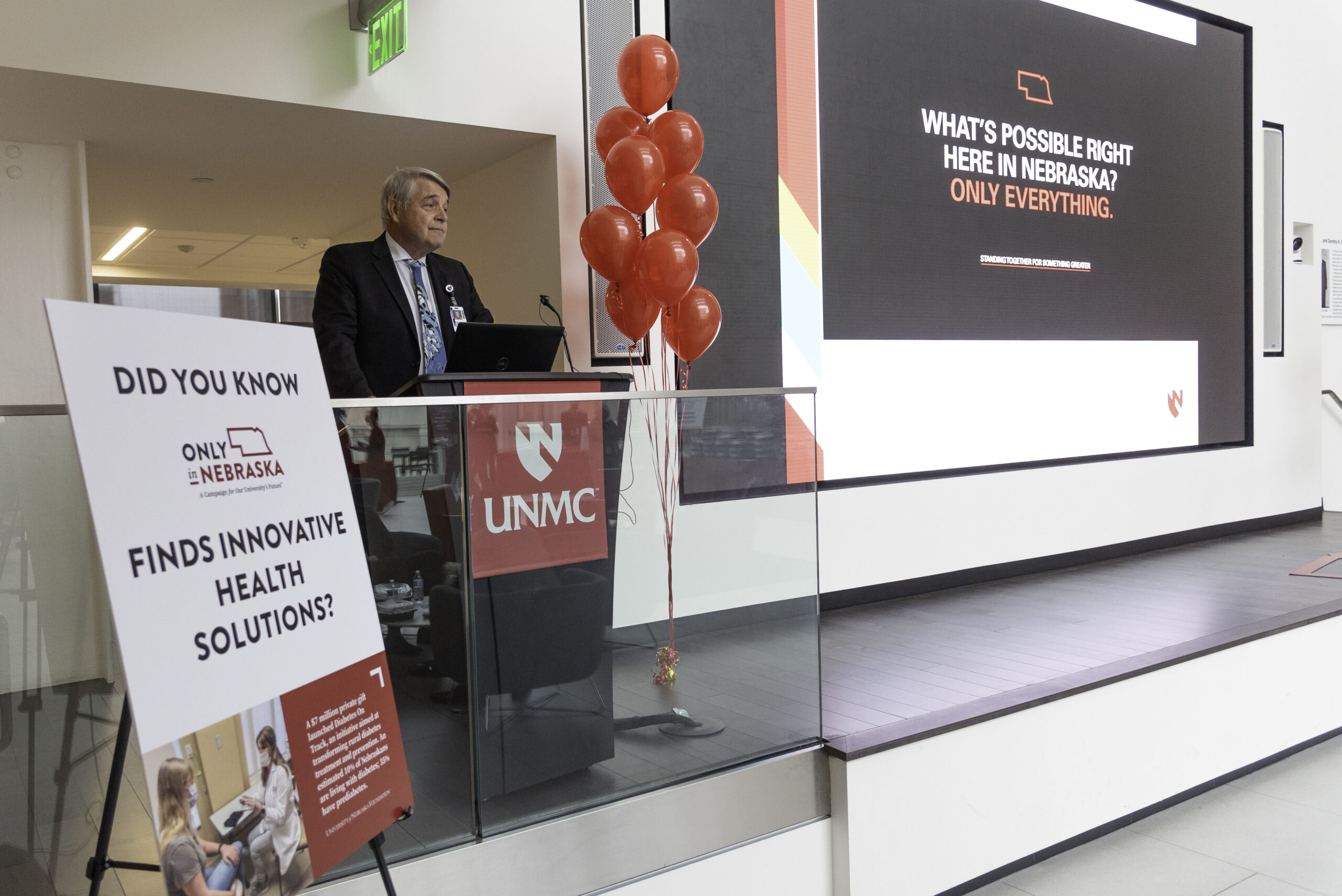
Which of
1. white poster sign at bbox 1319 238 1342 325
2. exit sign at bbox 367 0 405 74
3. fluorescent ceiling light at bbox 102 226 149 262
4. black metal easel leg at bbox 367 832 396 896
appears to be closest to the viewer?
black metal easel leg at bbox 367 832 396 896

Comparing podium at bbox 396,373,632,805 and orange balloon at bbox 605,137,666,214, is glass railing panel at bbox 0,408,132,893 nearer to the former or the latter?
podium at bbox 396,373,632,805

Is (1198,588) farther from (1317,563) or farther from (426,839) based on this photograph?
(426,839)

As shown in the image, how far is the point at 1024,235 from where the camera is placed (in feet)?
17.3

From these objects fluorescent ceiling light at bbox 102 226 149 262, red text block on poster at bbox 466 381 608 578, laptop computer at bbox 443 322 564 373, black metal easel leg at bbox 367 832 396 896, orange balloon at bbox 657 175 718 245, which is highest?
fluorescent ceiling light at bbox 102 226 149 262

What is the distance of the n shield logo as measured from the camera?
6.98ft

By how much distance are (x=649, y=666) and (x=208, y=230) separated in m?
5.00

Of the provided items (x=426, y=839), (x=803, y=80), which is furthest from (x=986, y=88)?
(x=426, y=839)

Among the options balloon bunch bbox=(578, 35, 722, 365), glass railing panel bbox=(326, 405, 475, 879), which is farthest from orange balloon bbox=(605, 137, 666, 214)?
glass railing panel bbox=(326, 405, 475, 879)

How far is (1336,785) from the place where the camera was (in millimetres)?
3756

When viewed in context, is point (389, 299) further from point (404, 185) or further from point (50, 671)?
point (50, 671)

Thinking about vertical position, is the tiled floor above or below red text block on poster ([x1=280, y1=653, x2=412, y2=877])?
below

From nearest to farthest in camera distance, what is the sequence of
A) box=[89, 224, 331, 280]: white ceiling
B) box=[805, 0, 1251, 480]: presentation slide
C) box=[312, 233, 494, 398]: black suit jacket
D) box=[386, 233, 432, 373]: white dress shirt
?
box=[312, 233, 494, 398]: black suit jacket
box=[386, 233, 432, 373]: white dress shirt
box=[805, 0, 1251, 480]: presentation slide
box=[89, 224, 331, 280]: white ceiling

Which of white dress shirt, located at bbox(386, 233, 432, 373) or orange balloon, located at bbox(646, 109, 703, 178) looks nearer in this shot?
white dress shirt, located at bbox(386, 233, 432, 373)

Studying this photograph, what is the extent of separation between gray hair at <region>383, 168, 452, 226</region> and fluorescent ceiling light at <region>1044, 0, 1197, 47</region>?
3.92 metres
